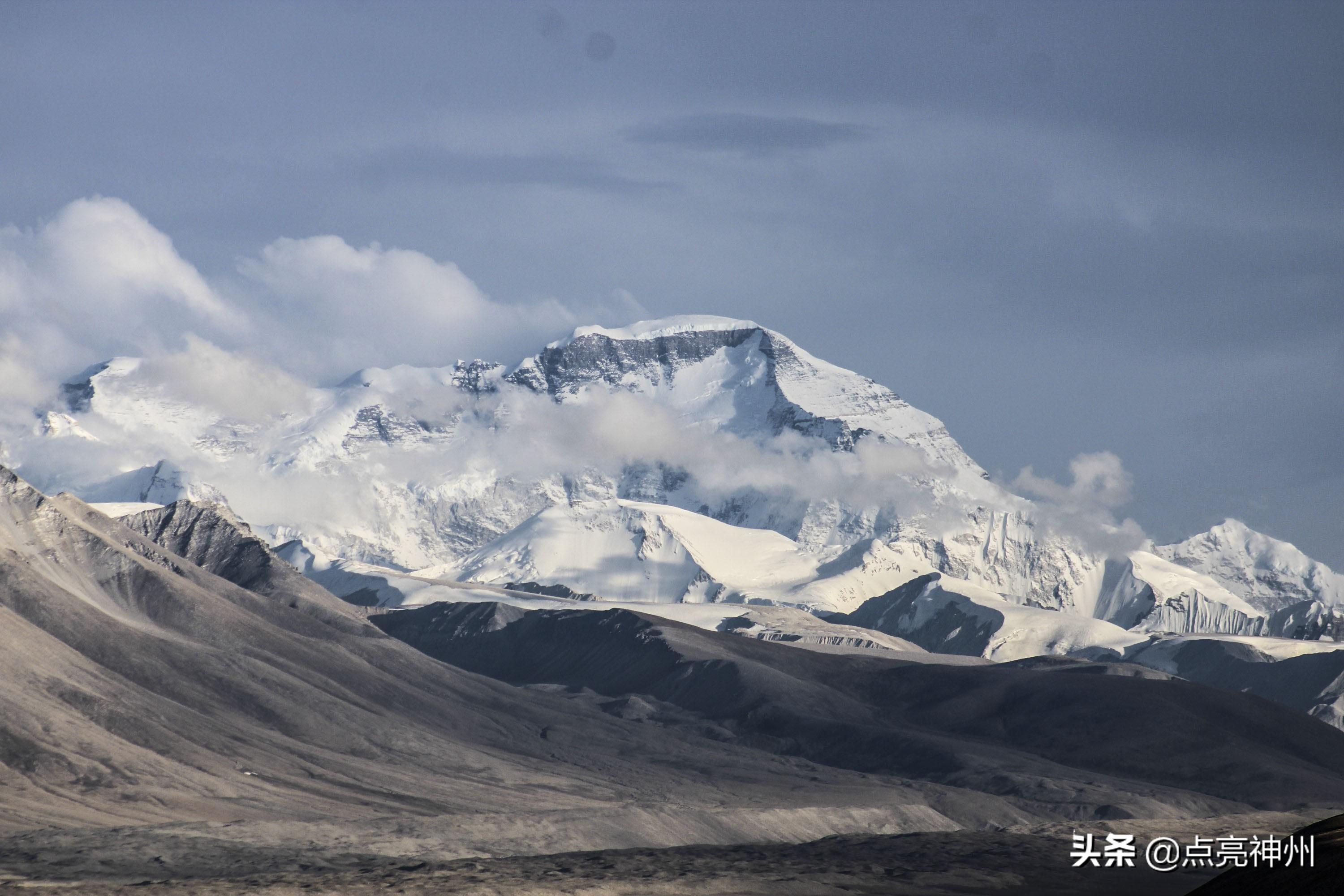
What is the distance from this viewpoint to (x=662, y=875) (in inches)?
4149

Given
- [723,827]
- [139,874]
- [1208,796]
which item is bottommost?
[139,874]

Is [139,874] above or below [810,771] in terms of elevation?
below

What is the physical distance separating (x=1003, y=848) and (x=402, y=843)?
41.3 m

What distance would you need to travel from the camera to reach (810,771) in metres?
197

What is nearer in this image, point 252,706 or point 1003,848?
point 1003,848

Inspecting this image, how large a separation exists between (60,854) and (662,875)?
3390 cm

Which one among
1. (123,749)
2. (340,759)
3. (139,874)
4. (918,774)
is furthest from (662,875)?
(918,774)

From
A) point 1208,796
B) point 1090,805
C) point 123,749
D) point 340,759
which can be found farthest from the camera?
point 1208,796

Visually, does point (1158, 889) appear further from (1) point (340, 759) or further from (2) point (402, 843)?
(1) point (340, 759)

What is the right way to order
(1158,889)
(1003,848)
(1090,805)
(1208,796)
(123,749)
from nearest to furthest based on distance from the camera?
(1158,889), (1003,848), (123,749), (1090,805), (1208,796)
